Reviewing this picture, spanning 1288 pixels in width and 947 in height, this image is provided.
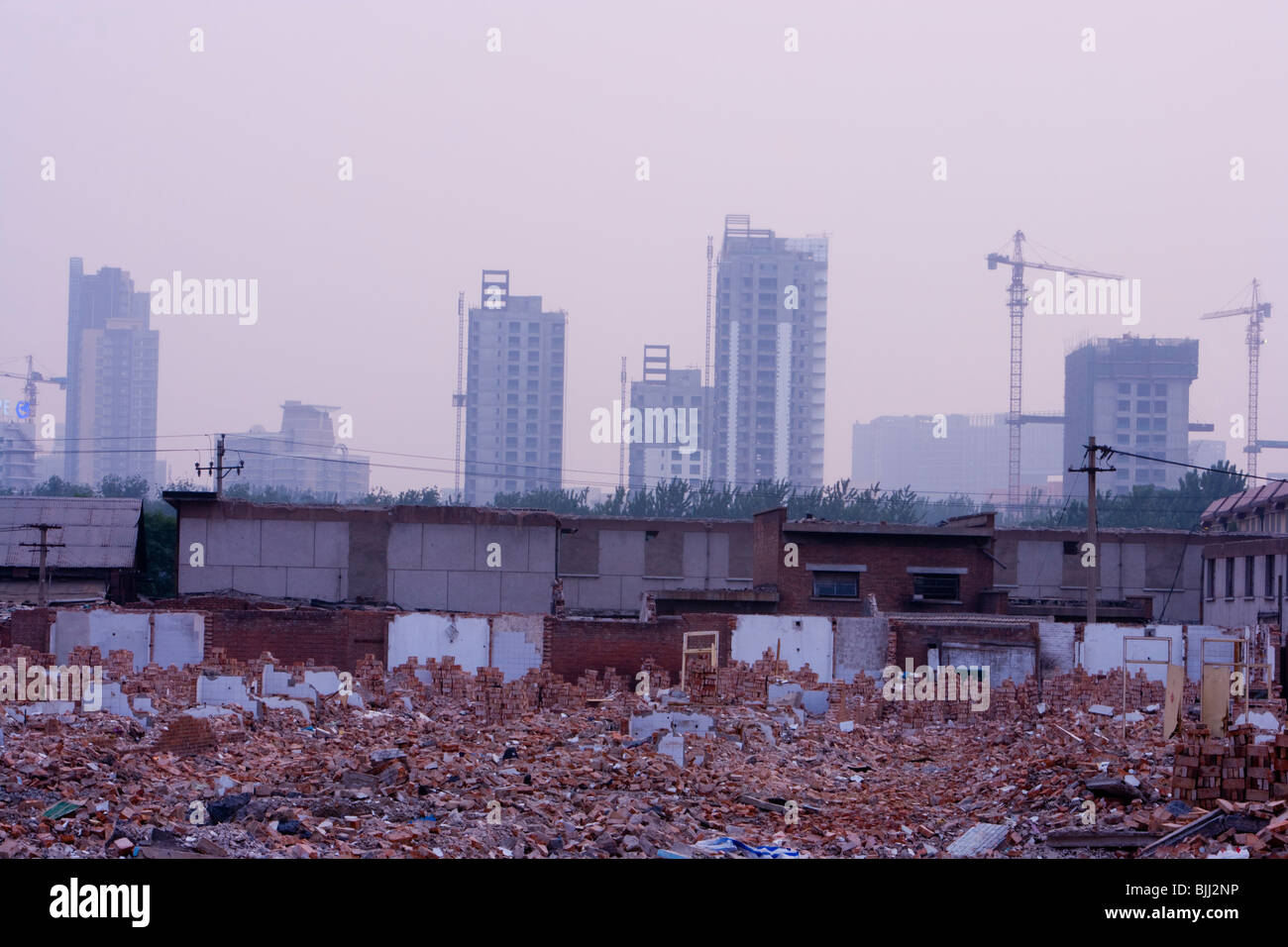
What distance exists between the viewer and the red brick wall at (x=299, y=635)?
88.6ft

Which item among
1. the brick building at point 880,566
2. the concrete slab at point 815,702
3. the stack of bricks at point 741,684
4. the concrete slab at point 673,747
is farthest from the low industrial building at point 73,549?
A: the concrete slab at point 673,747

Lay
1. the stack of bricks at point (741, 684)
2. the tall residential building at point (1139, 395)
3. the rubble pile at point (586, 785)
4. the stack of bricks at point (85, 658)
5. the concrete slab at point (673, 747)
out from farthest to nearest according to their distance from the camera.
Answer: the tall residential building at point (1139, 395) → the stack of bricks at point (741, 684) → the stack of bricks at point (85, 658) → the concrete slab at point (673, 747) → the rubble pile at point (586, 785)

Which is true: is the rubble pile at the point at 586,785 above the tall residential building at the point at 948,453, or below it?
below

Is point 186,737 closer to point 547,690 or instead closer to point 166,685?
point 166,685

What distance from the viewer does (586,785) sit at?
47.8 feet

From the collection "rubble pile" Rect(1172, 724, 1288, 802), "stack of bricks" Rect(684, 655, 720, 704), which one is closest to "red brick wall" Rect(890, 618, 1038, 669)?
"stack of bricks" Rect(684, 655, 720, 704)

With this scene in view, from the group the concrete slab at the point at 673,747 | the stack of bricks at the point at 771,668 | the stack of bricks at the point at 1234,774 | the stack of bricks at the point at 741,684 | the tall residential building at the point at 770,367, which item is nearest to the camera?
the stack of bricks at the point at 1234,774

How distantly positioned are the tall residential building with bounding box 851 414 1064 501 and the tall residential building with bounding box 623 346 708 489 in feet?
94.7

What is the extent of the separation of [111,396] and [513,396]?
127 ft

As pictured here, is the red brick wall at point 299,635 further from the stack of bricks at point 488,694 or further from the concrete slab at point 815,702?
the concrete slab at point 815,702

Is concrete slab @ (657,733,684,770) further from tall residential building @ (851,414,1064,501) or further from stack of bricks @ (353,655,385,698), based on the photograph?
tall residential building @ (851,414,1064,501)

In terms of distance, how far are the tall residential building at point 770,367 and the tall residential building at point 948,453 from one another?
2895 cm

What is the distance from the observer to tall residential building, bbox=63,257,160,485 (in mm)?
116688
